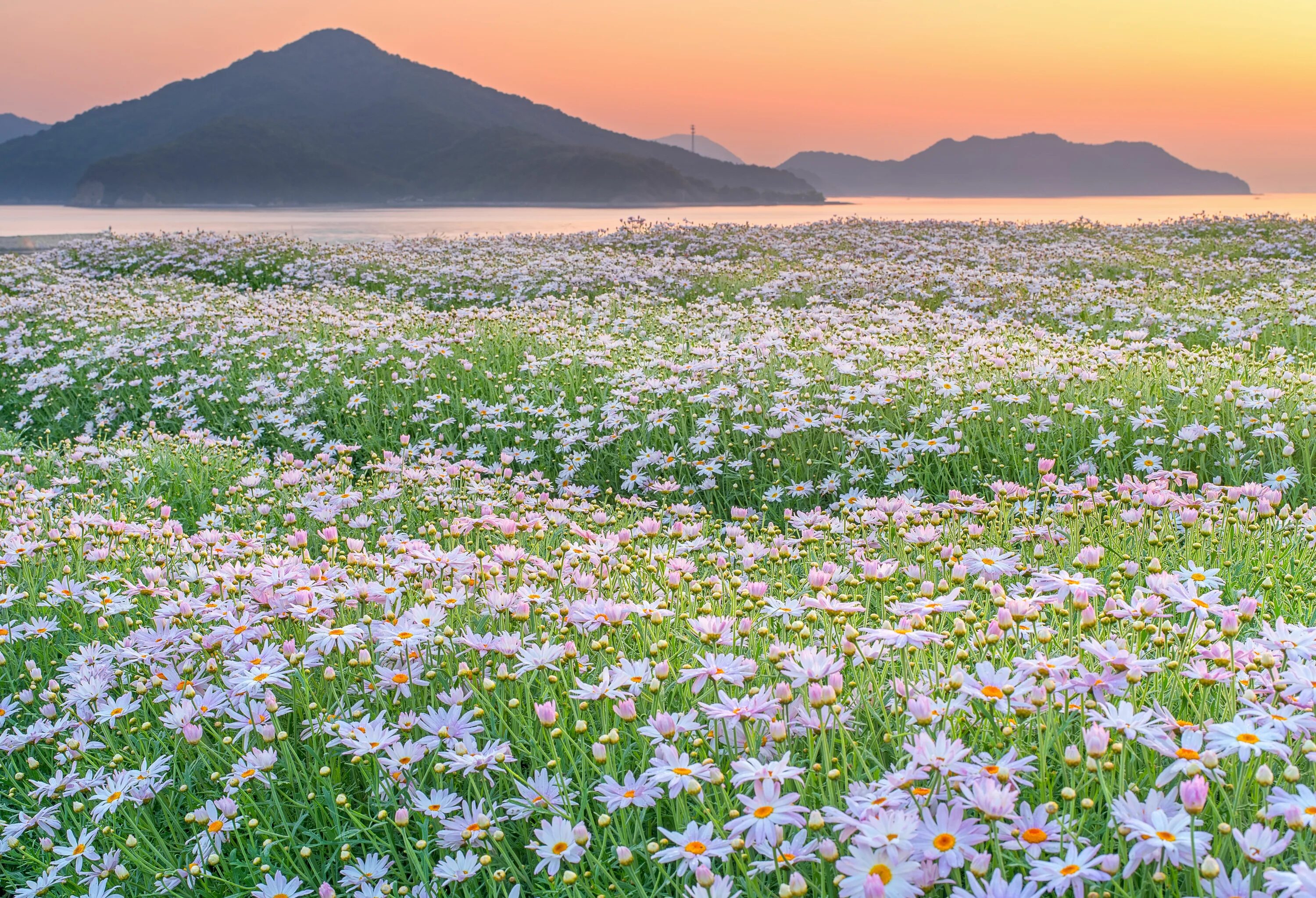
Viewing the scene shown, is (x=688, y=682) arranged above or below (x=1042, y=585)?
below

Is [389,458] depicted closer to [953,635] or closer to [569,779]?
[569,779]

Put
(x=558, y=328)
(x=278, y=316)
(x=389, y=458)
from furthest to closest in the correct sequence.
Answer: (x=278, y=316)
(x=558, y=328)
(x=389, y=458)

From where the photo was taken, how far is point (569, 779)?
2.22 m

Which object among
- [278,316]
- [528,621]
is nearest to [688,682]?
[528,621]

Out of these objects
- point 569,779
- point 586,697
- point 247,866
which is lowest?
point 247,866

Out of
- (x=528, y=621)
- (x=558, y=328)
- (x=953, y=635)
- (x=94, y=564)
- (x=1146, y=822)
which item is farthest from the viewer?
(x=558, y=328)

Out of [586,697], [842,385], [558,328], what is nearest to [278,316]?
[558,328]

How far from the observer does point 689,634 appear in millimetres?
2885

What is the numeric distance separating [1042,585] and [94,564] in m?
3.95

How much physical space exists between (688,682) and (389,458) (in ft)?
11.4

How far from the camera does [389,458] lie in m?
5.46

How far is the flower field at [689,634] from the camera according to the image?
1.76 m

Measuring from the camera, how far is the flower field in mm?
1758

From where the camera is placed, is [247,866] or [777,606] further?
[777,606]
